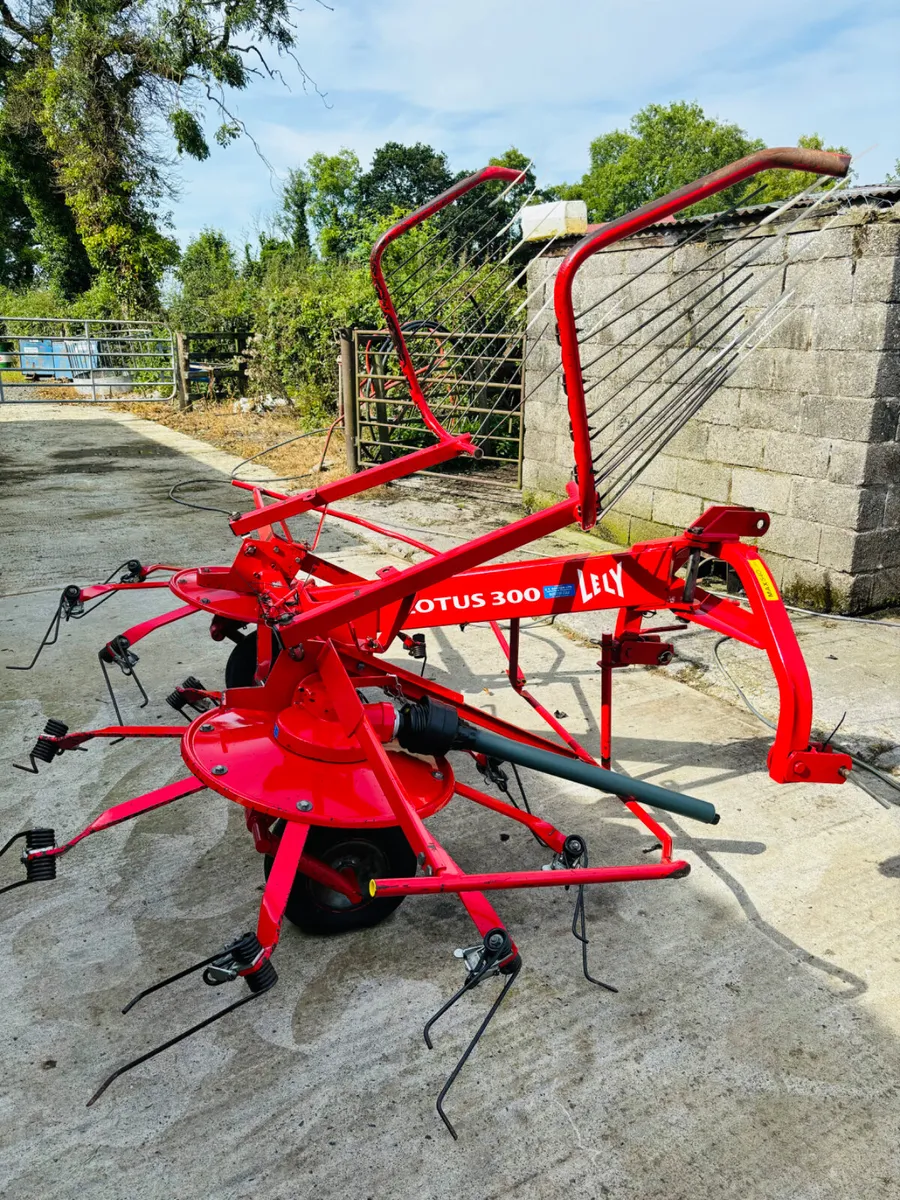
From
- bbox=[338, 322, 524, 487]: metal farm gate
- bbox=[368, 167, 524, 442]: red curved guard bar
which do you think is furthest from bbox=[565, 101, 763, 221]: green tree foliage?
bbox=[368, 167, 524, 442]: red curved guard bar

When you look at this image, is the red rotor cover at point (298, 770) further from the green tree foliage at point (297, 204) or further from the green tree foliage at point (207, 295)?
the green tree foliage at point (297, 204)

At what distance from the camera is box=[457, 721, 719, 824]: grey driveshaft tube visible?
2.37m

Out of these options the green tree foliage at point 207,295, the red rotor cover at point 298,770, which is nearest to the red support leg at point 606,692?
the red rotor cover at point 298,770

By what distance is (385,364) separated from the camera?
10328 mm

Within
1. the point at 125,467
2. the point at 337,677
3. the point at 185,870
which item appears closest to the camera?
the point at 337,677

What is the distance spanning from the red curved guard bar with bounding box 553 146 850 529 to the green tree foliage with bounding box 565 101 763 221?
53.6m

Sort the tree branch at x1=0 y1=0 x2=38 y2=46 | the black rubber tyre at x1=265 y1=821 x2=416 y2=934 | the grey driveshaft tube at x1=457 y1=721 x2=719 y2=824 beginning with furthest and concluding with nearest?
the tree branch at x1=0 y1=0 x2=38 y2=46 → the black rubber tyre at x1=265 y1=821 x2=416 y2=934 → the grey driveshaft tube at x1=457 y1=721 x2=719 y2=824

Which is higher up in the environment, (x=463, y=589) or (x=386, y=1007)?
(x=463, y=589)

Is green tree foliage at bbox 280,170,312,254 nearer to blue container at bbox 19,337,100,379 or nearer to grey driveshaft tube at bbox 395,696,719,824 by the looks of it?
blue container at bbox 19,337,100,379

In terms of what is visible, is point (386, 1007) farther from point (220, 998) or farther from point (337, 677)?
point (337, 677)

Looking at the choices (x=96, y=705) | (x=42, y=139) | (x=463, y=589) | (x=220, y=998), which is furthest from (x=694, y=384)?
(x=42, y=139)

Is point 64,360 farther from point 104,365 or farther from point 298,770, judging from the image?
point 298,770

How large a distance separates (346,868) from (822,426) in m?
4.09

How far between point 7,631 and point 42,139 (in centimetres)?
2434
